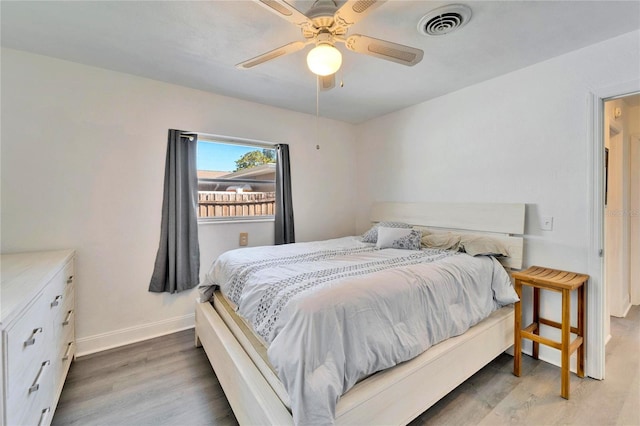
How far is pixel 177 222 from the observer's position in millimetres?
2684

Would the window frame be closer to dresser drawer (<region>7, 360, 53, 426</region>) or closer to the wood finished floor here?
the wood finished floor

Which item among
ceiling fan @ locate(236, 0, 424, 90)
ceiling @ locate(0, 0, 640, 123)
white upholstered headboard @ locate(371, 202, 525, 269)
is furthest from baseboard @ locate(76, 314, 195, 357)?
white upholstered headboard @ locate(371, 202, 525, 269)

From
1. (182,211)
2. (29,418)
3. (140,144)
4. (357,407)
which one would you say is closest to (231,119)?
(140,144)

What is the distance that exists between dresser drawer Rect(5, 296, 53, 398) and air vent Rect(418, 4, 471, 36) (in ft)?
8.27

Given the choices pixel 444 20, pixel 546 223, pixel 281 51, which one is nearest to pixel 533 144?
pixel 546 223

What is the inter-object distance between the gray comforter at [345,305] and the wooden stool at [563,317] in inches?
7.2

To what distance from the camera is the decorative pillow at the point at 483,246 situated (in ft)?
7.43

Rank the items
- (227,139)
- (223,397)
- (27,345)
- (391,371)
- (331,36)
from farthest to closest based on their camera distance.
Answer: (227,139), (223,397), (331,36), (391,371), (27,345)

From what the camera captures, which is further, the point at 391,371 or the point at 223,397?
the point at 223,397

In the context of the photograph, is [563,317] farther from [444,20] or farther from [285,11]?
[285,11]

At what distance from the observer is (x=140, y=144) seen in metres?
2.56

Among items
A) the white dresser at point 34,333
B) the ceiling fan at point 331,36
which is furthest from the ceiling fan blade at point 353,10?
the white dresser at point 34,333

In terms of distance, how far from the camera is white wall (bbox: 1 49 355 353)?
212 centimetres

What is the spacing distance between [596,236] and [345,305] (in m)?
2.05
